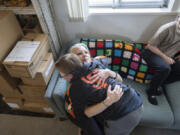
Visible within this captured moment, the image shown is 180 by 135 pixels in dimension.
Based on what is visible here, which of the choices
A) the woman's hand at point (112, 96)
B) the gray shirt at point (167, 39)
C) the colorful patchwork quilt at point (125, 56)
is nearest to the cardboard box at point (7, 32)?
the colorful patchwork quilt at point (125, 56)

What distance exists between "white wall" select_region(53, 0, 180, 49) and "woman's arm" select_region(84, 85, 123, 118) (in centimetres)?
88

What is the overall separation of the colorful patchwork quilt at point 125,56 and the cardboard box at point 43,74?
1.53 ft

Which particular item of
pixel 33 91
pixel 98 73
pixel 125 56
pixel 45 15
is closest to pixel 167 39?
pixel 125 56

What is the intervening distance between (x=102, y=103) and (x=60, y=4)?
1145mm

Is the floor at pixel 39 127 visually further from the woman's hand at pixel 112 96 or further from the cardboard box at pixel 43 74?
the woman's hand at pixel 112 96

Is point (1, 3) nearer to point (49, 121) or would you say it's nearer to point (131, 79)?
point (49, 121)

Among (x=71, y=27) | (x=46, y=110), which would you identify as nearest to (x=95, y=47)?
(x=71, y=27)

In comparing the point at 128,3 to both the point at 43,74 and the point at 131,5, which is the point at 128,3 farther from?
the point at 43,74

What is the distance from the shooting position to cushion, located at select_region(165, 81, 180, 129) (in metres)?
1.36

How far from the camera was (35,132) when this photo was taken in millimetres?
1717

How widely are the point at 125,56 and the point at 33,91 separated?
3.51ft

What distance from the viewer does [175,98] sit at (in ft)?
4.77

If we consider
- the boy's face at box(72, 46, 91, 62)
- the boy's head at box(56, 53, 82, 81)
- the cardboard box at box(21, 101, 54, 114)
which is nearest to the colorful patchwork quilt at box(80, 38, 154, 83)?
the boy's face at box(72, 46, 91, 62)

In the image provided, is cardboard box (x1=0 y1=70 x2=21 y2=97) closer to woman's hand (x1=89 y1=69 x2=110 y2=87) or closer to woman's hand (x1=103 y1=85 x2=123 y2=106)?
woman's hand (x1=89 y1=69 x2=110 y2=87)
